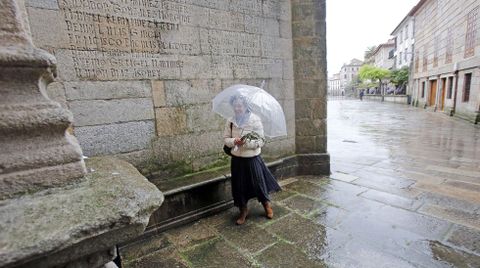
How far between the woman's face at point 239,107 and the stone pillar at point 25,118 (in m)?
1.89

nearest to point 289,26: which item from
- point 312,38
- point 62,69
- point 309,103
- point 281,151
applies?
point 312,38

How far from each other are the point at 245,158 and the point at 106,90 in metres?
1.62

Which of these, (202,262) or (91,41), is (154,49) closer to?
(91,41)

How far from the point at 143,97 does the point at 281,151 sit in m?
2.40

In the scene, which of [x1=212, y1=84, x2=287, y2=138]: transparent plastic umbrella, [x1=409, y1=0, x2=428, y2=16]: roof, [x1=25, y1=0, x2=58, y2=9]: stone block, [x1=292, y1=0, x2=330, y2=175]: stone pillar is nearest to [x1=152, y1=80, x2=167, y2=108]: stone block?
[x1=212, y1=84, x2=287, y2=138]: transparent plastic umbrella

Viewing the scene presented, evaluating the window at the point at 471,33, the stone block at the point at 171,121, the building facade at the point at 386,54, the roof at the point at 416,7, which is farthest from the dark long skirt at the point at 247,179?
the building facade at the point at 386,54

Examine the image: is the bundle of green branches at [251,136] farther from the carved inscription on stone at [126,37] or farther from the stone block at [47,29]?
the stone block at [47,29]

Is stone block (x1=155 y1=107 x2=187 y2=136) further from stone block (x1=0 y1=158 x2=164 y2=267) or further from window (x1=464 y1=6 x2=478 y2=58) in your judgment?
window (x1=464 y1=6 x2=478 y2=58)

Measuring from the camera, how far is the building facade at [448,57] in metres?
11.4

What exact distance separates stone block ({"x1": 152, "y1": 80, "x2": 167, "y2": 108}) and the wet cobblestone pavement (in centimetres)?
145

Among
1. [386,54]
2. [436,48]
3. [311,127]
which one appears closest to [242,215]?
[311,127]

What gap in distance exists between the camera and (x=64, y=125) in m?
0.93

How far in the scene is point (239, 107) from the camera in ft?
8.93

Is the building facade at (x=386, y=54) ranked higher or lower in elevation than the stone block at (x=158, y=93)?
higher
